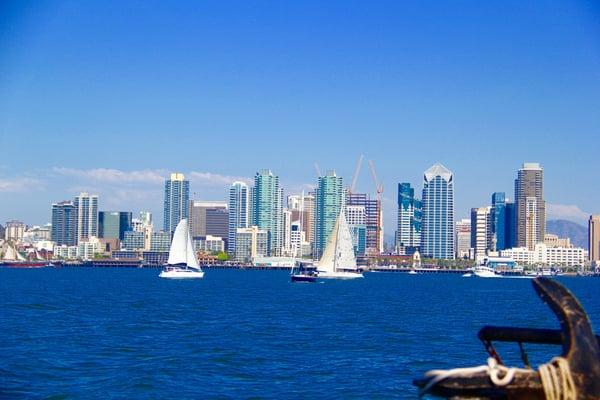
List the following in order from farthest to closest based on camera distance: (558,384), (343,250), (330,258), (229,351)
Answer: (343,250) < (330,258) < (229,351) < (558,384)

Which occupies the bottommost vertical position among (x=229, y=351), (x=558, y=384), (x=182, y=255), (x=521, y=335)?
(x=229, y=351)

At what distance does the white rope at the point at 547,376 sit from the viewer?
6895mm

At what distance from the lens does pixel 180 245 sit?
6117 inches

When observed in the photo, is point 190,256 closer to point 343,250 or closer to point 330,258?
point 330,258

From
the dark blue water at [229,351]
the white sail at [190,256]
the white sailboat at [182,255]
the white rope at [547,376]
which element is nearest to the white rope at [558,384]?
the white rope at [547,376]

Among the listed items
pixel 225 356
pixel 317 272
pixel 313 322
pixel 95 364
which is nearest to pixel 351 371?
pixel 225 356

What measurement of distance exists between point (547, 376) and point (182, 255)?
499 feet

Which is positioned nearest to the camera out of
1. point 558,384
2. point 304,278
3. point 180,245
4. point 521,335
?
point 558,384

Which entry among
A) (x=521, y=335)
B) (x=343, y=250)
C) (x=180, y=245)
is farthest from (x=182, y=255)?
(x=521, y=335)

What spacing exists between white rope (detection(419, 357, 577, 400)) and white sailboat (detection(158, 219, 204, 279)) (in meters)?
146

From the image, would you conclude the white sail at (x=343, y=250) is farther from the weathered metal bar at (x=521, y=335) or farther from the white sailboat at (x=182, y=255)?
the weathered metal bar at (x=521, y=335)

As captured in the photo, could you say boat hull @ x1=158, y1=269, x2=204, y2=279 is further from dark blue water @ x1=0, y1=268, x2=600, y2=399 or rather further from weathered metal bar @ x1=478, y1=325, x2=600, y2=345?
weathered metal bar @ x1=478, y1=325, x2=600, y2=345

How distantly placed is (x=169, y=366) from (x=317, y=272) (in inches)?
5114

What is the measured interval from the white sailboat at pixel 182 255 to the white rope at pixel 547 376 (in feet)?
480
